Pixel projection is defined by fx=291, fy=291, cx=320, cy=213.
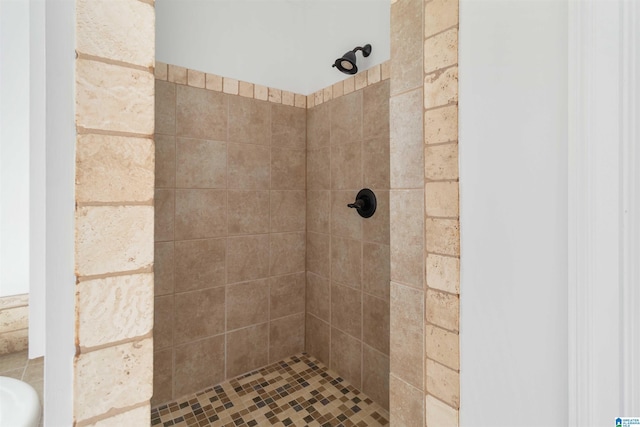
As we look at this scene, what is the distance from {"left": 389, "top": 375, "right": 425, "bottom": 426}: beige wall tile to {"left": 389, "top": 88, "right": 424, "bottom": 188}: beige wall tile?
22.3 inches

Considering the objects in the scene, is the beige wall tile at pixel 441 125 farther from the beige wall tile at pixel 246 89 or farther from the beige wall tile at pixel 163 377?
the beige wall tile at pixel 163 377

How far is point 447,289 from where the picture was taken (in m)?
0.72

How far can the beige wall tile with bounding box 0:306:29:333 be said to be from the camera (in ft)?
1.53

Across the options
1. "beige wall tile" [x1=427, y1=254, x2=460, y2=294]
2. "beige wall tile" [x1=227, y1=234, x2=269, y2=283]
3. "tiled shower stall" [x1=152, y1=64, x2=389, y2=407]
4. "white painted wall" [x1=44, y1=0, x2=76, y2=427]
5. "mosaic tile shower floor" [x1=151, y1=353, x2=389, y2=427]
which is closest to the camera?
"white painted wall" [x1=44, y1=0, x2=76, y2=427]

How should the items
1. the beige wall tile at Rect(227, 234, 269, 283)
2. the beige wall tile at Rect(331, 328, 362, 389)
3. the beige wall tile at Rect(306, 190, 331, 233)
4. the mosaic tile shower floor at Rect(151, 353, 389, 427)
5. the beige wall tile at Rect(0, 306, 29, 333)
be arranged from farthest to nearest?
the beige wall tile at Rect(306, 190, 331, 233)
the beige wall tile at Rect(227, 234, 269, 283)
the beige wall tile at Rect(331, 328, 362, 389)
the mosaic tile shower floor at Rect(151, 353, 389, 427)
the beige wall tile at Rect(0, 306, 29, 333)

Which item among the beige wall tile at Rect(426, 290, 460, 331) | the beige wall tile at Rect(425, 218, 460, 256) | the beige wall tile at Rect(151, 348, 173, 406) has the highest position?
the beige wall tile at Rect(425, 218, 460, 256)

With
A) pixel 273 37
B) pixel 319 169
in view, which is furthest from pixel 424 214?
pixel 273 37

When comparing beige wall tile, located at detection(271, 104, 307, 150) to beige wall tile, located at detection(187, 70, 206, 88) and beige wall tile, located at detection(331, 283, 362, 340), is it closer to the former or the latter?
beige wall tile, located at detection(187, 70, 206, 88)

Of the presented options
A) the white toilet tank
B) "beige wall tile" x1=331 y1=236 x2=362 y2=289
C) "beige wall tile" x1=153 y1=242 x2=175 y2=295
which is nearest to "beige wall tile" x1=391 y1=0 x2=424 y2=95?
"beige wall tile" x1=331 y1=236 x2=362 y2=289

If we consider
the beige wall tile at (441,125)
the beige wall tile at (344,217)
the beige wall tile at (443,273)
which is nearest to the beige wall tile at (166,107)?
the beige wall tile at (344,217)

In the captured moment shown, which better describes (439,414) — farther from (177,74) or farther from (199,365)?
(177,74)
